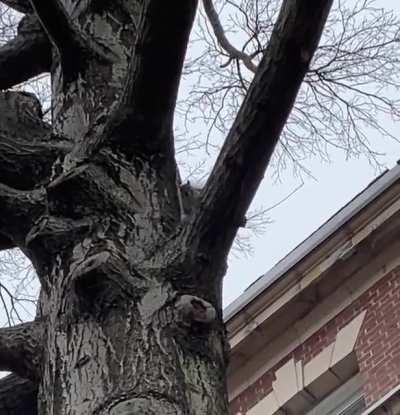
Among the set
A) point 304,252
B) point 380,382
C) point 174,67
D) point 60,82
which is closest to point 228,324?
point 304,252

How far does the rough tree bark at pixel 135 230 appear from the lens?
11.0ft

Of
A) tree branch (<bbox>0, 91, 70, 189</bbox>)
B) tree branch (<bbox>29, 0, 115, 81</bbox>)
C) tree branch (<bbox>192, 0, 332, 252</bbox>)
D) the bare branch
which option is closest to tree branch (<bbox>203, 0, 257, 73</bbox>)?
the bare branch

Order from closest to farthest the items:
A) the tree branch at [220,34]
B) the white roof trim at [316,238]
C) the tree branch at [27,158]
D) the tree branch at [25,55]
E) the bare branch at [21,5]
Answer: the tree branch at [27,158] < the tree branch at [25,55] < the bare branch at [21,5] < the tree branch at [220,34] < the white roof trim at [316,238]

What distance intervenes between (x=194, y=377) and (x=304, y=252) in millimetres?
8257

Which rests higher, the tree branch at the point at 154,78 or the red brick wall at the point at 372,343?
the red brick wall at the point at 372,343

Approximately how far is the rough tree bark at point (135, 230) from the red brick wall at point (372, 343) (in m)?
6.64

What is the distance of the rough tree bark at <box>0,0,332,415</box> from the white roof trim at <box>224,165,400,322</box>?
23.7 feet

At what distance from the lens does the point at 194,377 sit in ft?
11.0

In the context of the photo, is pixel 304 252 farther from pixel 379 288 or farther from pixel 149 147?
pixel 149 147

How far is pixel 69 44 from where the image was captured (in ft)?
14.9

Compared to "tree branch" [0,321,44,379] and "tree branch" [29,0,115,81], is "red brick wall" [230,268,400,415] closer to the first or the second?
"tree branch" [29,0,115,81]

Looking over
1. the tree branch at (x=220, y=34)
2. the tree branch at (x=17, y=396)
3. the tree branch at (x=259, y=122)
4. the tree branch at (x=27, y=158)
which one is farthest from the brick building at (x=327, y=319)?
the tree branch at (x=259, y=122)

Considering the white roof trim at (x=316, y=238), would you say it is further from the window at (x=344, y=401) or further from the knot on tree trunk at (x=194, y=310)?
the knot on tree trunk at (x=194, y=310)

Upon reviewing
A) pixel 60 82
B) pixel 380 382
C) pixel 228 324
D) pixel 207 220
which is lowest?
pixel 207 220
